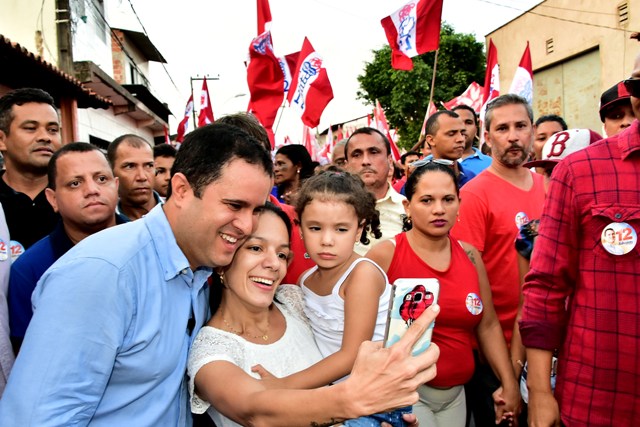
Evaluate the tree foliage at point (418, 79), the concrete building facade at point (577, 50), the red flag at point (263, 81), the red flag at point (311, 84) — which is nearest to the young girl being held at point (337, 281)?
the red flag at point (263, 81)

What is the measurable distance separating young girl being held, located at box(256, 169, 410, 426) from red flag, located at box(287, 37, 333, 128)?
209 inches

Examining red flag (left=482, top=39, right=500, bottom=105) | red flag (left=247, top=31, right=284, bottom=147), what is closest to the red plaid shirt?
red flag (left=247, top=31, right=284, bottom=147)

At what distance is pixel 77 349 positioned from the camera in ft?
4.61

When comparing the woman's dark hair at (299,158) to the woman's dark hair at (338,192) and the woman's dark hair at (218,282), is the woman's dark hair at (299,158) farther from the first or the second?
the woman's dark hair at (218,282)

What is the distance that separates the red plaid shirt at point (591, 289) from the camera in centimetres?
180

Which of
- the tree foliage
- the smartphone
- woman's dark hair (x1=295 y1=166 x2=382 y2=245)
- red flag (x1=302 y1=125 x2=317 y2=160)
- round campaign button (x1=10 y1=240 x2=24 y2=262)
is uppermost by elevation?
the tree foliage

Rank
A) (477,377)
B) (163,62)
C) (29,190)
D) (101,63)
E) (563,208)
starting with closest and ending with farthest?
(563,208) → (477,377) → (29,190) → (101,63) → (163,62)

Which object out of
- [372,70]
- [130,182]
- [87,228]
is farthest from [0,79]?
[372,70]

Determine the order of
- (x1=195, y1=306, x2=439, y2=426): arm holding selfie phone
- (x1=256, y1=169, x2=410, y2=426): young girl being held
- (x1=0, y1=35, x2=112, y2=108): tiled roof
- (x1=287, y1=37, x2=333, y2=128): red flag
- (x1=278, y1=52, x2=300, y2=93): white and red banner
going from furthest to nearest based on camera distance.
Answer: (x1=278, y1=52, x2=300, y2=93): white and red banner → (x1=287, y1=37, x2=333, y2=128): red flag → (x1=0, y1=35, x2=112, y2=108): tiled roof → (x1=256, y1=169, x2=410, y2=426): young girl being held → (x1=195, y1=306, x2=439, y2=426): arm holding selfie phone

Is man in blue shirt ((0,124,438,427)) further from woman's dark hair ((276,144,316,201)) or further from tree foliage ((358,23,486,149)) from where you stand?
tree foliage ((358,23,486,149))

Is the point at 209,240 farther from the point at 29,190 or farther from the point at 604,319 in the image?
the point at 29,190

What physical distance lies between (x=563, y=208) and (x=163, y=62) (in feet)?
99.7

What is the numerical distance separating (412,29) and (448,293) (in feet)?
18.1

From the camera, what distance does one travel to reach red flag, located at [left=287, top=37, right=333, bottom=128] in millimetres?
7875
